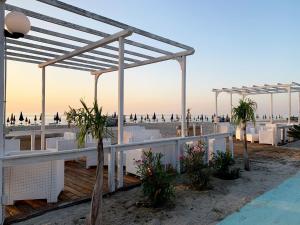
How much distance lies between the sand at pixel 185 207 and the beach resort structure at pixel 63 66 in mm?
456

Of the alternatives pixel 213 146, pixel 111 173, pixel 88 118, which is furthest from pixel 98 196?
pixel 213 146

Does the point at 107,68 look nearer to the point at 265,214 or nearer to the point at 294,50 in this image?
the point at 265,214

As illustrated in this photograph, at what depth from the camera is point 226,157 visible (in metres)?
5.65

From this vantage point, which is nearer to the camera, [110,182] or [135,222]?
[135,222]

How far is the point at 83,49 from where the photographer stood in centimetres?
575

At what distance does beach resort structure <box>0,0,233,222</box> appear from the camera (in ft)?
10.8

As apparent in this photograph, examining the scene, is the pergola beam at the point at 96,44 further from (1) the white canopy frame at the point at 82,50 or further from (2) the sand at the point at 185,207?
(2) the sand at the point at 185,207

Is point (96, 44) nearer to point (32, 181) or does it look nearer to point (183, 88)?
point (183, 88)

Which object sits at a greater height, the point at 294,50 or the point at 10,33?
the point at 294,50

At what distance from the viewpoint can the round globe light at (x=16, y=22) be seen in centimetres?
310

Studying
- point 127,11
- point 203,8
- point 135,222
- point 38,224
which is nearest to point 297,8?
point 203,8

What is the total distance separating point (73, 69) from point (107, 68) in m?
1.07

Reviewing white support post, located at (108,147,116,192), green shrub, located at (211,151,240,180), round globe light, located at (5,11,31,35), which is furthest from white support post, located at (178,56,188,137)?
round globe light, located at (5,11,31,35)

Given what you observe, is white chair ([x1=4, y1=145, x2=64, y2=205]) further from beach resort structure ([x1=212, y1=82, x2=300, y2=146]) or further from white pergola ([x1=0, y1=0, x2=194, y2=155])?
beach resort structure ([x1=212, y1=82, x2=300, y2=146])
